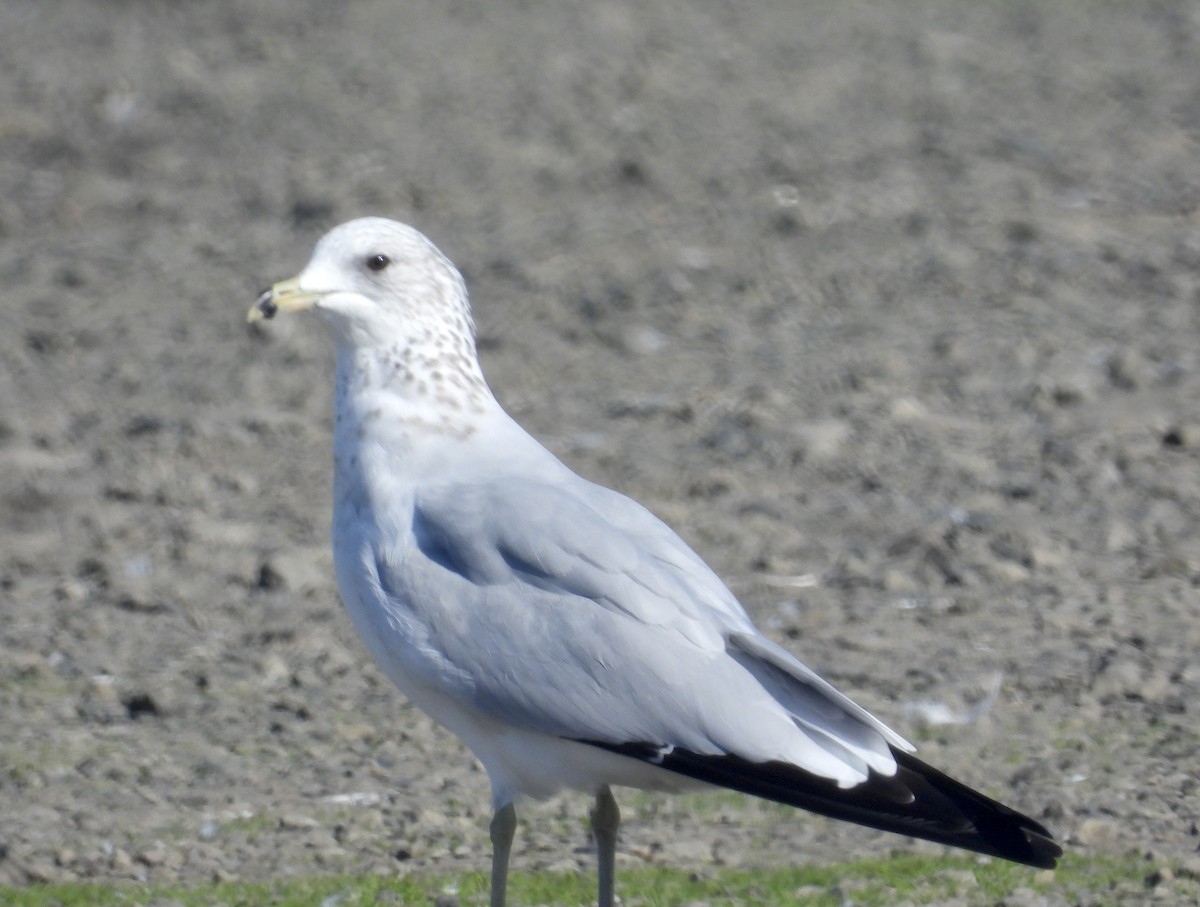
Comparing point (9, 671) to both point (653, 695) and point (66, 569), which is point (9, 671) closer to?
point (66, 569)

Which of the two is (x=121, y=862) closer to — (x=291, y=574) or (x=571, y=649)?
(x=571, y=649)

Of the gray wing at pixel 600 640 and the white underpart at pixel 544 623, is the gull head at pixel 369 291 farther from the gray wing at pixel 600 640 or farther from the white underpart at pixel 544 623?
the gray wing at pixel 600 640

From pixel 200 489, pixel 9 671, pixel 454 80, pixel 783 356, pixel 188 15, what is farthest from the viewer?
pixel 188 15

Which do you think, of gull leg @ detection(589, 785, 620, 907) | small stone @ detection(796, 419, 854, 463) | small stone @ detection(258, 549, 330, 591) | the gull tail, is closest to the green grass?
gull leg @ detection(589, 785, 620, 907)

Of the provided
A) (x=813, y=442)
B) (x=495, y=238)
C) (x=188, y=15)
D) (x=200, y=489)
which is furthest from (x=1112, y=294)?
(x=188, y=15)

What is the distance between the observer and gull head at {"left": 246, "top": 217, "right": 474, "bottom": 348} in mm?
4227

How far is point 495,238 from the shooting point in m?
9.12

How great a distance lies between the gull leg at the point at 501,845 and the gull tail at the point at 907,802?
428mm

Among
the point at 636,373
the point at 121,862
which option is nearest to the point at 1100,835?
the point at 121,862

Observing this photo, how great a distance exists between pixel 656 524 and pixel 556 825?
0.90 meters

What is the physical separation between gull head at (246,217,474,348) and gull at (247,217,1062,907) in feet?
0.32

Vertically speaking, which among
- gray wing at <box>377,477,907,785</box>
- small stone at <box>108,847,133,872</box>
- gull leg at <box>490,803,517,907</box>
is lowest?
small stone at <box>108,847,133,872</box>

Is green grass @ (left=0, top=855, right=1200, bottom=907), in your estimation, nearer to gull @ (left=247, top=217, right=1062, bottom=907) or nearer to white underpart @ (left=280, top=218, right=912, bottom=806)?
gull @ (left=247, top=217, right=1062, bottom=907)

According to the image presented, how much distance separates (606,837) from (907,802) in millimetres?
693
